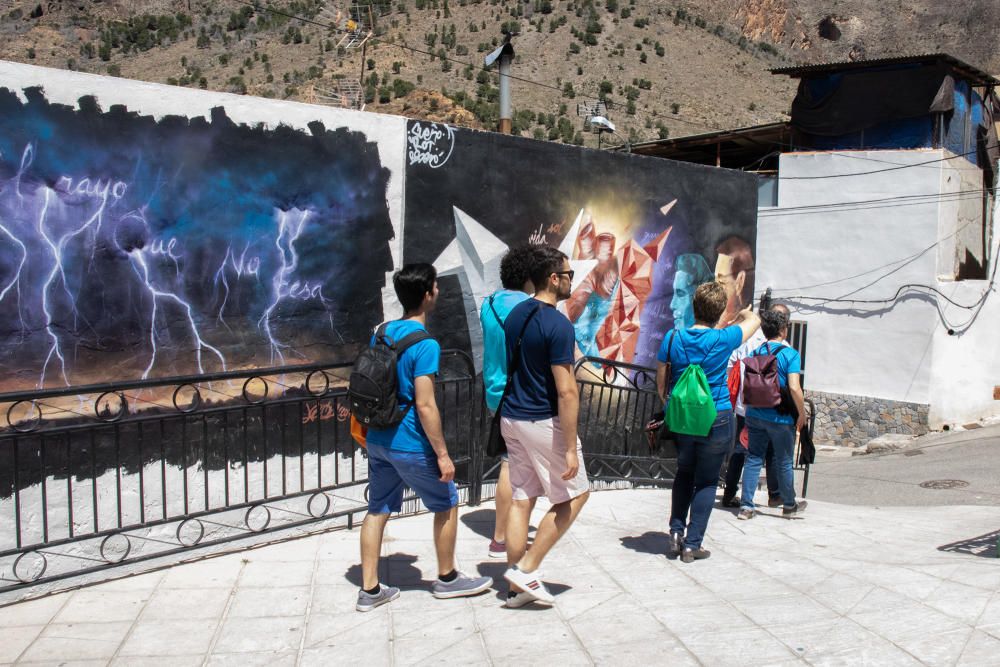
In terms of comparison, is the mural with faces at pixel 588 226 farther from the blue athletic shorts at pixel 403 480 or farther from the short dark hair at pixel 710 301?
the blue athletic shorts at pixel 403 480

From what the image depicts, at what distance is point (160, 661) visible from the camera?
361 centimetres

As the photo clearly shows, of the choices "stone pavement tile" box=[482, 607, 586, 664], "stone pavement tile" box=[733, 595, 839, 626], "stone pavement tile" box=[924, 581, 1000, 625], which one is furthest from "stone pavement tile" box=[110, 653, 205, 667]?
"stone pavement tile" box=[924, 581, 1000, 625]

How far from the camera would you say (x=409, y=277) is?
3953 millimetres

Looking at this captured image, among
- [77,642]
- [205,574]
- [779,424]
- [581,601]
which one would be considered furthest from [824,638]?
[77,642]

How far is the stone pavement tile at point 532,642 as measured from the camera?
3592mm

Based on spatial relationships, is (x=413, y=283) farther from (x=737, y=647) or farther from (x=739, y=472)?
(x=739, y=472)

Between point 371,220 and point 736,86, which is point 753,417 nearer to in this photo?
point 371,220

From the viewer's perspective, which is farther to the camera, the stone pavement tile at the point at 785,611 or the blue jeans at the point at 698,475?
the blue jeans at the point at 698,475

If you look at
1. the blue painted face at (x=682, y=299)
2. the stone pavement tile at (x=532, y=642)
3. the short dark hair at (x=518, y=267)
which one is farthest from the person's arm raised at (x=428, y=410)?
the blue painted face at (x=682, y=299)

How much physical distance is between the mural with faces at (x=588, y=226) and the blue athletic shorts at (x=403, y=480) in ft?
12.0

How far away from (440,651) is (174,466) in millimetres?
3286

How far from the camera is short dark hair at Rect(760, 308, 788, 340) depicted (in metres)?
5.98

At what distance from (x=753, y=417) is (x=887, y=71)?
55.2 feet

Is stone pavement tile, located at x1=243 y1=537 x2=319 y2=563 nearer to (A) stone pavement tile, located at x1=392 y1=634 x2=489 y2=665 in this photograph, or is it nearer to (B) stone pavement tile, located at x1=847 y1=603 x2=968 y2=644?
(A) stone pavement tile, located at x1=392 y1=634 x2=489 y2=665
